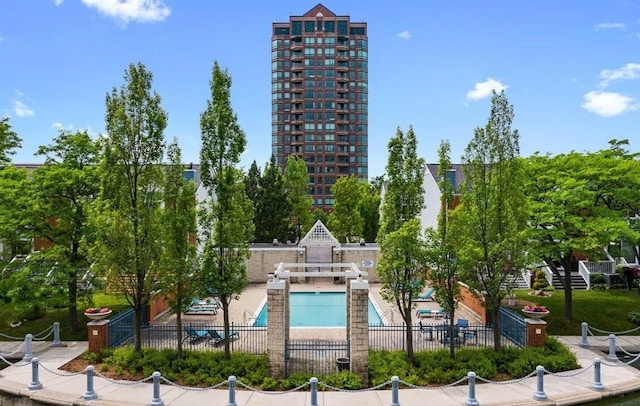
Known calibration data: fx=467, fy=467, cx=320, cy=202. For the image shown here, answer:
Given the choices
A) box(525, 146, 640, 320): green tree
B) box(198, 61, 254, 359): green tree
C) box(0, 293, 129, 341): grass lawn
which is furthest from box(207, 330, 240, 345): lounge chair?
box(525, 146, 640, 320): green tree

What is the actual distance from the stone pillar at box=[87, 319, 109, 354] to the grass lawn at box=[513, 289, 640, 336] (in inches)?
755

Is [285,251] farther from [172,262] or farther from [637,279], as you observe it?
[637,279]

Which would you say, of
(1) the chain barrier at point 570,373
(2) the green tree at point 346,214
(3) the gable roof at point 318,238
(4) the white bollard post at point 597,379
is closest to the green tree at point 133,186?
(1) the chain barrier at point 570,373

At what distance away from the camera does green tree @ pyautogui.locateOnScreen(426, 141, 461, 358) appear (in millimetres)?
16312

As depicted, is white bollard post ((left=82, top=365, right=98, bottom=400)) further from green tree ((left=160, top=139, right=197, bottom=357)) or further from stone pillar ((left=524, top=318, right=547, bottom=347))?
stone pillar ((left=524, top=318, right=547, bottom=347))

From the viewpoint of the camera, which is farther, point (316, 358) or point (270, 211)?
point (270, 211)

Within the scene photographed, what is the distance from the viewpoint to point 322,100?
89.0 metres

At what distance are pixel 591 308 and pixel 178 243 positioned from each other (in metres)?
21.6

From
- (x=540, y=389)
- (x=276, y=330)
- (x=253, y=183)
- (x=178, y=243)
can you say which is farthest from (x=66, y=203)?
(x=253, y=183)

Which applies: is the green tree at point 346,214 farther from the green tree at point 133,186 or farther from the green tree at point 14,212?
the green tree at point 133,186

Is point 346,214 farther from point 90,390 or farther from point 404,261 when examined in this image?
point 90,390

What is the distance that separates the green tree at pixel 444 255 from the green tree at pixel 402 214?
503 millimetres

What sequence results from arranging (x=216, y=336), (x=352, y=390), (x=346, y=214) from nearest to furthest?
(x=352, y=390) < (x=216, y=336) < (x=346, y=214)

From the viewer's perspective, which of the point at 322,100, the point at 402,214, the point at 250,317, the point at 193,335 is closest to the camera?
the point at 402,214
